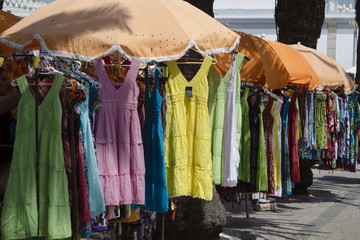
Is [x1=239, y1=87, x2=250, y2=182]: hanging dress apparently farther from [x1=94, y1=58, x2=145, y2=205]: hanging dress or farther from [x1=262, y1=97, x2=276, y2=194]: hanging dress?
[x1=94, y1=58, x2=145, y2=205]: hanging dress

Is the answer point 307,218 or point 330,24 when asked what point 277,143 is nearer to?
point 307,218

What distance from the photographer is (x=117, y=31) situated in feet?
20.2

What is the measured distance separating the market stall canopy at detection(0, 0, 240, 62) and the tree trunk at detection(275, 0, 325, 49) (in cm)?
838

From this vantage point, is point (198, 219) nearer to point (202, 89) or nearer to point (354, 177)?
point (202, 89)

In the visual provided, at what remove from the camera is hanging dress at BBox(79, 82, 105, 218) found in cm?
546

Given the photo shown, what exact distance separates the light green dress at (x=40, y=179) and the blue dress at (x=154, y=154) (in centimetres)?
127

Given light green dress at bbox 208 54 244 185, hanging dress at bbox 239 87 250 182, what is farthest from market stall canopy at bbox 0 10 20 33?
hanging dress at bbox 239 87 250 182

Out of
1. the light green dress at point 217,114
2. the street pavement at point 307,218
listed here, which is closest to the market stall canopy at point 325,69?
the street pavement at point 307,218

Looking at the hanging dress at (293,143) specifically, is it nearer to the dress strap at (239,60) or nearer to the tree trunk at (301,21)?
the dress strap at (239,60)

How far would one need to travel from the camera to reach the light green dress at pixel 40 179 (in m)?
5.00

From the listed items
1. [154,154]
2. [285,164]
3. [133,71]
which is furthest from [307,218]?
[133,71]

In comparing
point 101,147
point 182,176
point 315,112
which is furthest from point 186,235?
point 315,112

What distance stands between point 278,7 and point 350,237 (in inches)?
282

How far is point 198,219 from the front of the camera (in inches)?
311
